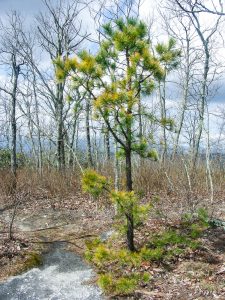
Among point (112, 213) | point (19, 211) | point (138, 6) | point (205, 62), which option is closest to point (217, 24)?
point (205, 62)

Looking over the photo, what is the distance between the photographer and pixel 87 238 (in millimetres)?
8320

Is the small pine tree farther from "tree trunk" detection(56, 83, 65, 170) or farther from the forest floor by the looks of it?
"tree trunk" detection(56, 83, 65, 170)

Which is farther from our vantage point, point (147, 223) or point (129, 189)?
point (147, 223)

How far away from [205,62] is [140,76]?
9566 mm

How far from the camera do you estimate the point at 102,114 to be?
577cm

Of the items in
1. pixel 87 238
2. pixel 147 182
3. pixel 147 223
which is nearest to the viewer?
pixel 87 238

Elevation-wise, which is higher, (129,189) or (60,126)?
(60,126)

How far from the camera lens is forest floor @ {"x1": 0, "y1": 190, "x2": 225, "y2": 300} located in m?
5.39

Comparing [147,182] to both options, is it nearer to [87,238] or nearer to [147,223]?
[147,223]

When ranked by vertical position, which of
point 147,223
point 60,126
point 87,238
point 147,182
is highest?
point 60,126

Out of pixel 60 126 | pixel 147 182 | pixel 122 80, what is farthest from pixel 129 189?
pixel 60 126

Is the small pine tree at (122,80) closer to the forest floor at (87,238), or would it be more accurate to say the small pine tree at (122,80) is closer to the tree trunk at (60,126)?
the forest floor at (87,238)

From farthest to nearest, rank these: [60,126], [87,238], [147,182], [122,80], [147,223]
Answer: [60,126] → [147,182] → [147,223] → [87,238] → [122,80]

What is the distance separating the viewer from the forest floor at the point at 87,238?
539cm
